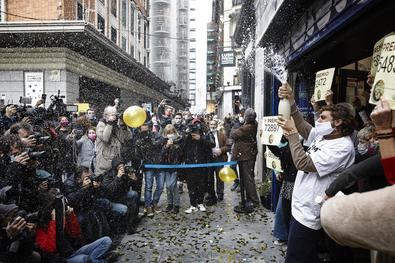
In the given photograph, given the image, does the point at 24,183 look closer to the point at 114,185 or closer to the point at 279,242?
the point at 114,185

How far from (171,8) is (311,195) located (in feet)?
246

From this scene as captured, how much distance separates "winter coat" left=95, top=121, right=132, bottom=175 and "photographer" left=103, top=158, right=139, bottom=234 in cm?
25

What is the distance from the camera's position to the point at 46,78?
15.1 meters

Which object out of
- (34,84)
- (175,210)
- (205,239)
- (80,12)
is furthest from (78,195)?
(80,12)

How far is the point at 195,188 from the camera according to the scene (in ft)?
24.8

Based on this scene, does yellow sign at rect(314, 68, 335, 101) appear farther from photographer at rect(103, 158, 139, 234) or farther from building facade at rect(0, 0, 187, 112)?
building facade at rect(0, 0, 187, 112)

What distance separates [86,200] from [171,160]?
2.79 m

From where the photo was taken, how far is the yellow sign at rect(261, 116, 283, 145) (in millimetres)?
5347

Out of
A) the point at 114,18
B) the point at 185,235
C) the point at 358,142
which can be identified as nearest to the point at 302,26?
the point at 358,142

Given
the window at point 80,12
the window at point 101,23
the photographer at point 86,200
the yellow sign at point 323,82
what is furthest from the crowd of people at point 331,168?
the window at point 101,23

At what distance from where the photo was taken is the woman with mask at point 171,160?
7383mm

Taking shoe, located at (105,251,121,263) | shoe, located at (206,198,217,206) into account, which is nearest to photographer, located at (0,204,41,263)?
shoe, located at (105,251,121,263)

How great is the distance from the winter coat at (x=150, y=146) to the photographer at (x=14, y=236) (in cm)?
405

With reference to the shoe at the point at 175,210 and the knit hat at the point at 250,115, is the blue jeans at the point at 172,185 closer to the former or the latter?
the shoe at the point at 175,210
